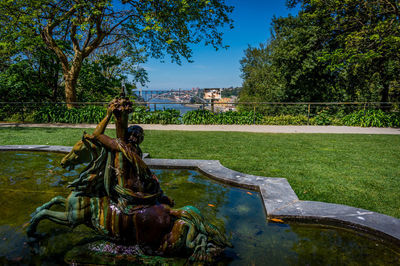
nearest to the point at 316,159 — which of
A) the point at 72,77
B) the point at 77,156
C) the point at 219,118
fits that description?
the point at 77,156

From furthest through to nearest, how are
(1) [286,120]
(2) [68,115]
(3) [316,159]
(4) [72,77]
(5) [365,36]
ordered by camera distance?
(4) [72,77] < (1) [286,120] < (2) [68,115] < (5) [365,36] < (3) [316,159]

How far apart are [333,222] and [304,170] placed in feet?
10.1

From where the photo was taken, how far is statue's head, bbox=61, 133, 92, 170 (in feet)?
8.95

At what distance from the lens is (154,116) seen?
1670 centimetres

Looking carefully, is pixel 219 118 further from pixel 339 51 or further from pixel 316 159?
pixel 316 159

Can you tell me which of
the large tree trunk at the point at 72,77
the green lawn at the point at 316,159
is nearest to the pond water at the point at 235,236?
the green lawn at the point at 316,159

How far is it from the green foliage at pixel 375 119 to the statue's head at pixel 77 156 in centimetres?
1732

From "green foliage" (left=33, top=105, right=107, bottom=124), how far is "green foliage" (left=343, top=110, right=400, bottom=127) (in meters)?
16.2

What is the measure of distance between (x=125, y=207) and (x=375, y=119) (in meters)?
17.5

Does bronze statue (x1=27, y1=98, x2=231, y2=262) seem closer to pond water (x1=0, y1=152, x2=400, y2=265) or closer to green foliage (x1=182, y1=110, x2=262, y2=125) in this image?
pond water (x1=0, y1=152, x2=400, y2=265)

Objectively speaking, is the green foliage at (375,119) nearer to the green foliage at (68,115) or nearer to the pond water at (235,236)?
the pond water at (235,236)

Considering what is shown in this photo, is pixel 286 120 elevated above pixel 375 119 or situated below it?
below

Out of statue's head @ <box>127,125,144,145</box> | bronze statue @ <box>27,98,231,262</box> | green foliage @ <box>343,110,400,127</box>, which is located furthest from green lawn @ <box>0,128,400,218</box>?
green foliage @ <box>343,110,400,127</box>

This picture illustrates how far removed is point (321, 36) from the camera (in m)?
19.8
